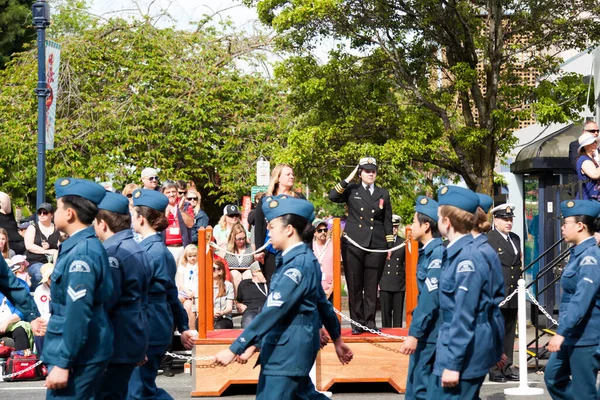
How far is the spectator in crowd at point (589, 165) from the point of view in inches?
482

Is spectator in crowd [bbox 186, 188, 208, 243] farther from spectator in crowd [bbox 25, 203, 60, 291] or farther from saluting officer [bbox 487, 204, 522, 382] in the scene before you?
saluting officer [bbox 487, 204, 522, 382]

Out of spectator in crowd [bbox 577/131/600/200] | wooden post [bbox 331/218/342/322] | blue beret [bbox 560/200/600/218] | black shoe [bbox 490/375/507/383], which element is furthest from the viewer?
spectator in crowd [bbox 577/131/600/200]

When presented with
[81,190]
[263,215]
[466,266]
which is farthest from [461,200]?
[263,215]

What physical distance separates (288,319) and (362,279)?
5.00 metres

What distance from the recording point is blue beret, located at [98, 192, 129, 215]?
6.98 m

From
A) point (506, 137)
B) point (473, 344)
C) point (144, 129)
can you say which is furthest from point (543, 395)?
point (144, 129)

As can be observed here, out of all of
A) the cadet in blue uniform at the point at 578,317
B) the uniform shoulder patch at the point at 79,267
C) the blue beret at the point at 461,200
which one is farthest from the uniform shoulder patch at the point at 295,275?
the cadet in blue uniform at the point at 578,317

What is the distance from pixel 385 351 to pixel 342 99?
11071mm

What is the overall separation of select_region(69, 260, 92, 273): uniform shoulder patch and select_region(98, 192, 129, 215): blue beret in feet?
2.75

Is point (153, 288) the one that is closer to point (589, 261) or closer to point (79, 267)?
point (79, 267)

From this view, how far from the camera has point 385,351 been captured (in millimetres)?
11125

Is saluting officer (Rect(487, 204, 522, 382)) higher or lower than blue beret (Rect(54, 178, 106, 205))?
lower

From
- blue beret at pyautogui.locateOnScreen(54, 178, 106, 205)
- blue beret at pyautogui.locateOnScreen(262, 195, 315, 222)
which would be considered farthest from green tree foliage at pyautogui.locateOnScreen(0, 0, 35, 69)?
blue beret at pyautogui.locateOnScreen(262, 195, 315, 222)

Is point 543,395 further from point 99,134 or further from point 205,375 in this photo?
point 99,134
